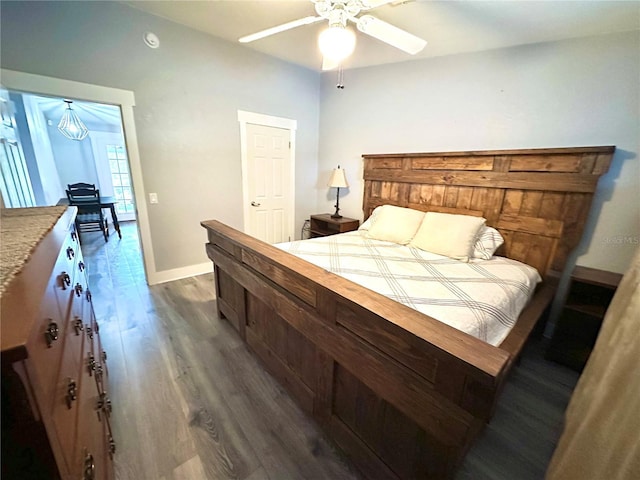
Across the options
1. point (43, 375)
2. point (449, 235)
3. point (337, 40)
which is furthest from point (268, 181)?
point (43, 375)

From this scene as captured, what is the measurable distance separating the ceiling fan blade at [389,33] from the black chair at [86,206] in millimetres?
5131

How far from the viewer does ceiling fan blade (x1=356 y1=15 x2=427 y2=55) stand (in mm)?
1498

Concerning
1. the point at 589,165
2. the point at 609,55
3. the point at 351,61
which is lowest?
the point at 589,165

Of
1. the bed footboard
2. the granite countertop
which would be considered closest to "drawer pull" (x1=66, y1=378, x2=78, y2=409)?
the granite countertop

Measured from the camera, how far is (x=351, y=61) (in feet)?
9.93

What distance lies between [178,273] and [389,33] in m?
Result: 3.20

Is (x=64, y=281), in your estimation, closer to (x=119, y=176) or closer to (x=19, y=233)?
(x=19, y=233)

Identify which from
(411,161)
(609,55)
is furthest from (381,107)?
(609,55)

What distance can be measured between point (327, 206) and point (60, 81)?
123 inches

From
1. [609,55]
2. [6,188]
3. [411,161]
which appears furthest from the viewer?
[411,161]

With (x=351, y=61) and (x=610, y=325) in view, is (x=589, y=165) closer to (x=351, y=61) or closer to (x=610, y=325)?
(x=610, y=325)

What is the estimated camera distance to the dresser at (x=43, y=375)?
426 millimetres

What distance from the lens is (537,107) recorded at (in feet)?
6.95

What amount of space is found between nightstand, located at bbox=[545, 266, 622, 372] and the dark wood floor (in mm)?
119
